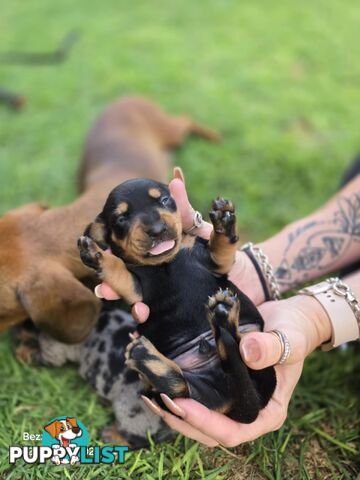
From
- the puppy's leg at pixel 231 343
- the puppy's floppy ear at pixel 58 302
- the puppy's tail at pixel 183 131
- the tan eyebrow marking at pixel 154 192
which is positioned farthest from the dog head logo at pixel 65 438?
the puppy's tail at pixel 183 131

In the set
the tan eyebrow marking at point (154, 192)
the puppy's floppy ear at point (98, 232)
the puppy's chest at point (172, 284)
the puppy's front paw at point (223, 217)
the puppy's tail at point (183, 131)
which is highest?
the puppy's front paw at point (223, 217)

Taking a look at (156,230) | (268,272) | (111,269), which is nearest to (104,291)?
(111,269)

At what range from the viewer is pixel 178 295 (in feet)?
7.45

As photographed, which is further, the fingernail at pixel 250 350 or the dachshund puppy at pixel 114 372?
the dachshund puppy at pixel 114 372

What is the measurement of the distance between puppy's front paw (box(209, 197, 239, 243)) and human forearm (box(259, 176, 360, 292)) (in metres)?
1.01

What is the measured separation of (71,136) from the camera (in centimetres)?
519

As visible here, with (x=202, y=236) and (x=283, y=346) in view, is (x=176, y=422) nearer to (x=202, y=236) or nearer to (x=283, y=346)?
(x=283, y=346)

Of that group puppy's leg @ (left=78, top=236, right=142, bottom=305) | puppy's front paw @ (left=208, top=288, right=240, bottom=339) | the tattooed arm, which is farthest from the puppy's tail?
puppy's front paw @ (left=208, top=288, right=240, bottom=339)

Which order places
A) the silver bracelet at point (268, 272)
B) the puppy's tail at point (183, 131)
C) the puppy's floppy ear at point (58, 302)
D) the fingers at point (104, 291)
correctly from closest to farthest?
the fingers at point (104, 291), the puppy's floppy ear at point (58, 302), the silver bracelet at point (268, 272), the puppy's tail at point (183, 131)

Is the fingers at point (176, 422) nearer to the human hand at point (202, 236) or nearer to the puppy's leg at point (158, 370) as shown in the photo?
the puppy's leg at point (158, 370)

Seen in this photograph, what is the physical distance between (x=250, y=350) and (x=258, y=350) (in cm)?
4

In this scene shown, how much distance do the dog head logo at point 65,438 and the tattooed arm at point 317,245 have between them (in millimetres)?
1395

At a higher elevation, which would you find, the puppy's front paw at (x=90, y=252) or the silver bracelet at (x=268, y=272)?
the puppy's front paw at (x=90, y=252)

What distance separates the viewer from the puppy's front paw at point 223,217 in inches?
82.5
